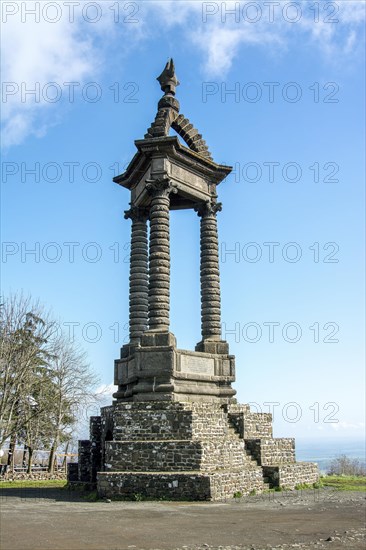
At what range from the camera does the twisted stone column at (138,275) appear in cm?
1923

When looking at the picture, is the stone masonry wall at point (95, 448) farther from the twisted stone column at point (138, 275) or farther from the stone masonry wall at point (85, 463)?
the twisted stone column at point (138, 275)

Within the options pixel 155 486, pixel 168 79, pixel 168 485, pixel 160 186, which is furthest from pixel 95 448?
pixel 168 79

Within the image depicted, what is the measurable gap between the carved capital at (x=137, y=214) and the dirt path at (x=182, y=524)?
32.3 ft

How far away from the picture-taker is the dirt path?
8311 mm

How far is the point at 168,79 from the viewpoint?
20188mm

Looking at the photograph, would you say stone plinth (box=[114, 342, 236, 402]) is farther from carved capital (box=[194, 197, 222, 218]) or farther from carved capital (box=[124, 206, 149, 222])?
carved capital (box=[194, 197, 222, 218])

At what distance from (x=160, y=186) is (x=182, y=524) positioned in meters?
11.0

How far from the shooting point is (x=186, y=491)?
44.8 feet

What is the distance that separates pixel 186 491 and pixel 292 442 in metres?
6.64

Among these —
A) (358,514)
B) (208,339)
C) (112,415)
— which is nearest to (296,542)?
(358,514)

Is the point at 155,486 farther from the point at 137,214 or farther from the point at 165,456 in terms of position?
the point at 137,214

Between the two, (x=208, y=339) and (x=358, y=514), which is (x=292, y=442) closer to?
(x=208, y=339)

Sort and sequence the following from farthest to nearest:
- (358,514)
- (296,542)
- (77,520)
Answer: (358,514)
(77,520)
(296,542)

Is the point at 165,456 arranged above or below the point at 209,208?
below
